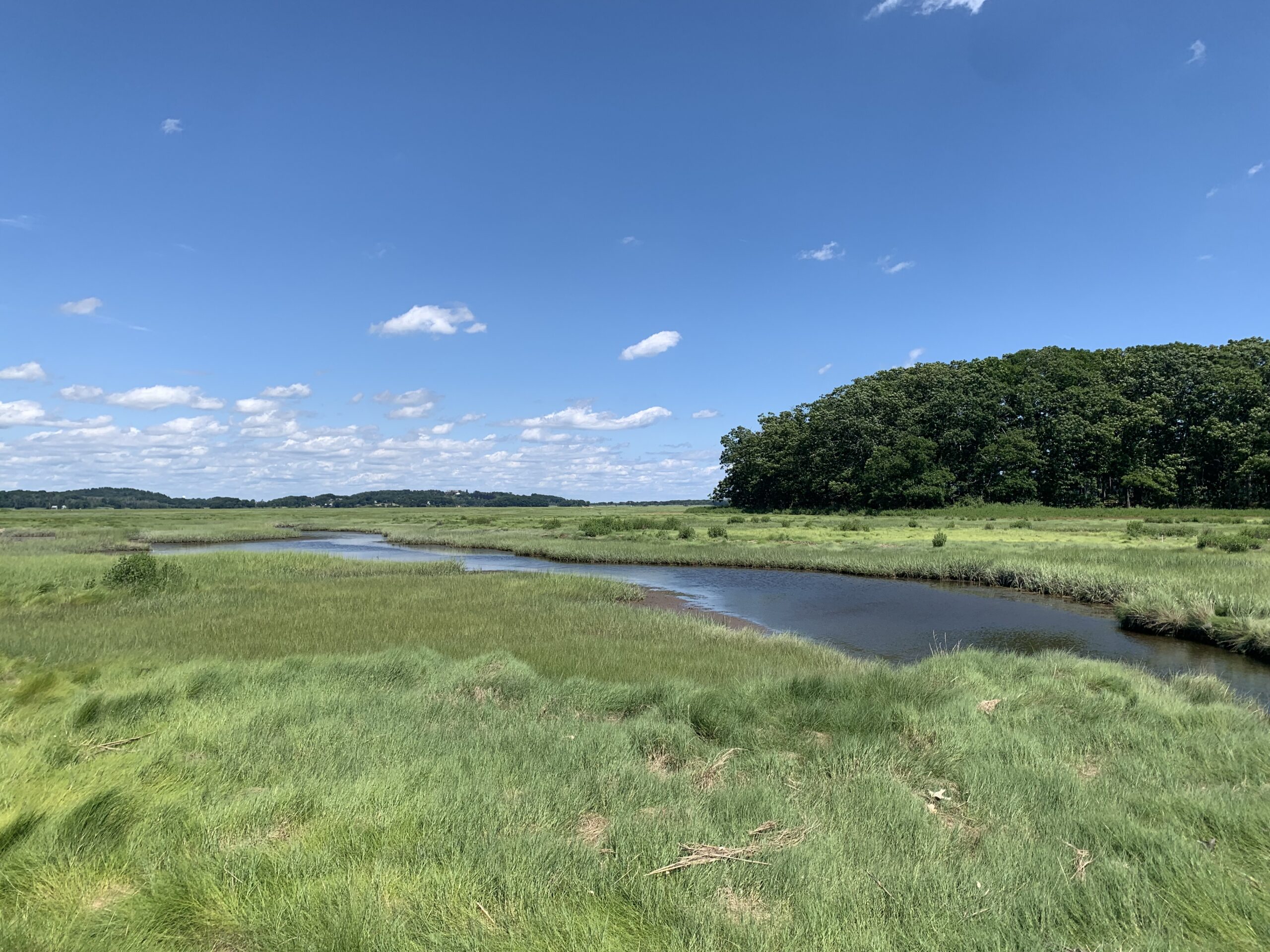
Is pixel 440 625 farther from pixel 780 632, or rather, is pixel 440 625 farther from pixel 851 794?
pixel 851 794

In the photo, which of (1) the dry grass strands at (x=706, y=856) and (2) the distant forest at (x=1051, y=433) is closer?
(1) the dry grass strands at (x=706, y=856)

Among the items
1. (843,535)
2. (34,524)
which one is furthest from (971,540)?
(34,524)

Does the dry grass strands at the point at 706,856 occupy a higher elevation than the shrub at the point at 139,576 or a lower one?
lower

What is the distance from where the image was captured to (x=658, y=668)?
1244 cm

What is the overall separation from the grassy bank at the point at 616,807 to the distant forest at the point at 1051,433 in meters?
65.1

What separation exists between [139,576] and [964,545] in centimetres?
3727

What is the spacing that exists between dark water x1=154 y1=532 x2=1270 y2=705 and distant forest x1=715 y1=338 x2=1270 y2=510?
46912 mm

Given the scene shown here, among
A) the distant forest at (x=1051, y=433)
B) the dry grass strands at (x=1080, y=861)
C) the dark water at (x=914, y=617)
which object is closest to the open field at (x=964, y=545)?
the dark water at (x=914, y=617)

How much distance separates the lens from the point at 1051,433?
69.1 m

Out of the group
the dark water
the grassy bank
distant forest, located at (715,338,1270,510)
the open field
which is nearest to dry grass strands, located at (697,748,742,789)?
the grassy bank

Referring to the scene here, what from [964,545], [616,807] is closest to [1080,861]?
[616,807]

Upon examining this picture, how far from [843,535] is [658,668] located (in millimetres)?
37475

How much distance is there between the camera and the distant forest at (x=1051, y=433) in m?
61.9

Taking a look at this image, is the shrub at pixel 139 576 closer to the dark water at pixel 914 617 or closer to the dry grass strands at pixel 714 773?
the dark water at pixel 914 617
